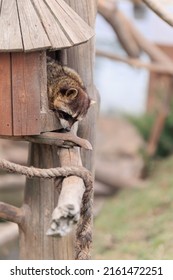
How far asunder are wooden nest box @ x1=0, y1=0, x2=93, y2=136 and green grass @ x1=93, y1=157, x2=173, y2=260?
135cm

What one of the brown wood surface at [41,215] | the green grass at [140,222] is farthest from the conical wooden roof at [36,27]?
the green grass at [140,222]

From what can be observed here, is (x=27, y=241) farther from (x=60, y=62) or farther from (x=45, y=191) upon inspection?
(x=60, y=62)

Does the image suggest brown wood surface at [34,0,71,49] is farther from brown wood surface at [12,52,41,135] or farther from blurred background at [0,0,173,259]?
blurred background at [0,0,173,259]

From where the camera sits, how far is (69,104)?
1.71 meters

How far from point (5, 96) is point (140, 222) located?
8.46 feet

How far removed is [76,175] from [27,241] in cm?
72

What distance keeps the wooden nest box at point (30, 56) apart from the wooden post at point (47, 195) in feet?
0.74

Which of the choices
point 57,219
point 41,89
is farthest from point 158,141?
point 57,219

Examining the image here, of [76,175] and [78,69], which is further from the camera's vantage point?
[78,69]

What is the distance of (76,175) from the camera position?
148cm

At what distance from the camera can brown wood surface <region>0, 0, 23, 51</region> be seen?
5.08 ft

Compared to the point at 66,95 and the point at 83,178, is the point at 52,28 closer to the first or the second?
the point at 66,95

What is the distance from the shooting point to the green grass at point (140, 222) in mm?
3298

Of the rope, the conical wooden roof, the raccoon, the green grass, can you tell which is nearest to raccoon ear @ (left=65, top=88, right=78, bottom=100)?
the raccoon
